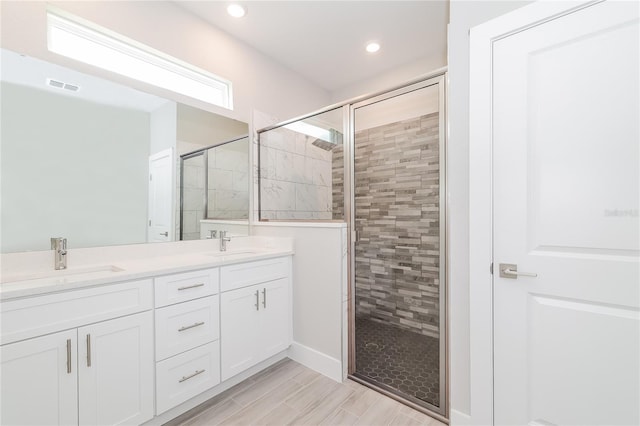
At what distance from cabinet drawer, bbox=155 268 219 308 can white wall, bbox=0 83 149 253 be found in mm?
586

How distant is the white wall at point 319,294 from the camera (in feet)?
6.63

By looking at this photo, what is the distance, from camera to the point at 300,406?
1741 millimetres

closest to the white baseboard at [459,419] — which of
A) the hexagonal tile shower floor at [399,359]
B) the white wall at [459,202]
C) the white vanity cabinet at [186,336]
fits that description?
the white wall at [459,202]

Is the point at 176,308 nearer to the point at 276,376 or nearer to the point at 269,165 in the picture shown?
the point at 276,376

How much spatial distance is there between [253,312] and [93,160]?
1417mm

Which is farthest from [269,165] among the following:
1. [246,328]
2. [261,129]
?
[246,328]

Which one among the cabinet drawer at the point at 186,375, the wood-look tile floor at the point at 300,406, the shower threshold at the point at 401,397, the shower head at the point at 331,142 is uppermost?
the shower head at the point at 331,142

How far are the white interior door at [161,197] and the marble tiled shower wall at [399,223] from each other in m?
1.27

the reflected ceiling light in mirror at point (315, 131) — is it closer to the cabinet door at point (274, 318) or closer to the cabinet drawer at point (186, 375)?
the cabinet door at point (274, 318)

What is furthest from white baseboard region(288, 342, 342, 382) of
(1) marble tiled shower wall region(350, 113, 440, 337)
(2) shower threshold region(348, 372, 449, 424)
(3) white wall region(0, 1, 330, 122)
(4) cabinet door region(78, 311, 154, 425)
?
(3) white wall region(0, 1, 330, 122)

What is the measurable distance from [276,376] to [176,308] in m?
0.98

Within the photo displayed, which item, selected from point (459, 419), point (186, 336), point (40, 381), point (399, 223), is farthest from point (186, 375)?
point (399, 223)

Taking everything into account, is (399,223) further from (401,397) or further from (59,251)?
(59,251)

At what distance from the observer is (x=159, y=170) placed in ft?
6.66
